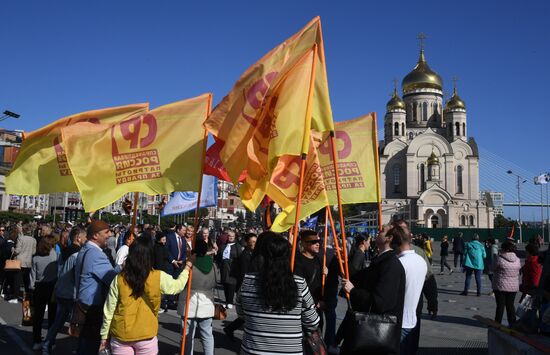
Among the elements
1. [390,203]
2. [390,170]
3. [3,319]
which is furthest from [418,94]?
[3,319]

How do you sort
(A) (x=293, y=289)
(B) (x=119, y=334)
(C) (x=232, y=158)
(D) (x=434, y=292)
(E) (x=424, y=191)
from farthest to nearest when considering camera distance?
(E) (x=424, y=191)
(D) (x=434, y=292)
(C) (x=232, y=158)
(B) (x=119, y=334)
(A) (x=293, y=289)

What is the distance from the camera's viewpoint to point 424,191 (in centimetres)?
7694

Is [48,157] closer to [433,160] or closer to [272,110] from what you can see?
[272,110]

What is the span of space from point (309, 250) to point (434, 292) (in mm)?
2074

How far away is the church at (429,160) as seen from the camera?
76.1 m

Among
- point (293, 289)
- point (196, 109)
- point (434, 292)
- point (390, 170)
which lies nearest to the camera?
point (293, 289)

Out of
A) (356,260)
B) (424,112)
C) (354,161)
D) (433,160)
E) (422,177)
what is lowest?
(356,260)

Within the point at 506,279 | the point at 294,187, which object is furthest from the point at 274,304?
the point at 506,279

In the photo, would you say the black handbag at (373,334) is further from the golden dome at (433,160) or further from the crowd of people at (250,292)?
the golden dome at (433,160)

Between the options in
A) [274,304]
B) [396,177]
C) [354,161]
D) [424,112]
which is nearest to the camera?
[274,304]

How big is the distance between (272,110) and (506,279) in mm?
6128

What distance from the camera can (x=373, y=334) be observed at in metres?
4.54

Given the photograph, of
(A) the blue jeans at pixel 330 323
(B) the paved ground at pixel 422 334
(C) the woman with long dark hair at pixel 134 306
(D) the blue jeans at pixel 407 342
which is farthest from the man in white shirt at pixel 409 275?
(B) the paved ground at pixel 422 334

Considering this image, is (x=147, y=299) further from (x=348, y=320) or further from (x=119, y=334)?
(x=348, y=320)
